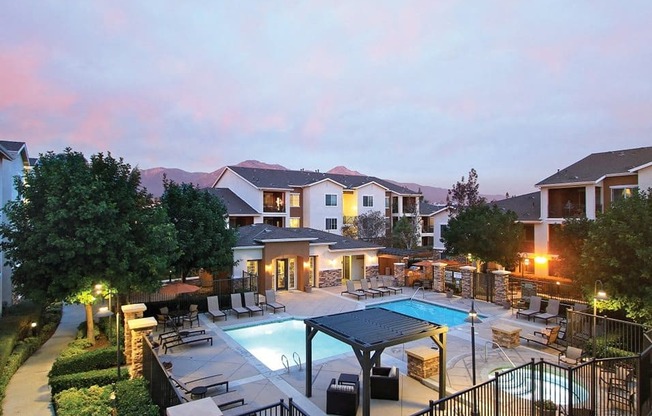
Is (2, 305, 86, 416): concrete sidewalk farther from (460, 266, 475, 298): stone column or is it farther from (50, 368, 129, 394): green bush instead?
(460, 266, 475, 298): stone column

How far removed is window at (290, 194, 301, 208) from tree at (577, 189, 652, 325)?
29.5 meters

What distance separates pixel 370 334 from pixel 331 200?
32.5 metres

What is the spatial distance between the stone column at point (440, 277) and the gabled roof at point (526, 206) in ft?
36.0

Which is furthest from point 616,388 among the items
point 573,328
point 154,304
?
point 154,304

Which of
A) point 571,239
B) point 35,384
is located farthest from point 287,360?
point 571,239

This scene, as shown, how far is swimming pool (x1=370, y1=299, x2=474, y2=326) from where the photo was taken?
1773 cm

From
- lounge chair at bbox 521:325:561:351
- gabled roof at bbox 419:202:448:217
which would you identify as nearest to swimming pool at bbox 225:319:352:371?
lounge chair at bbox 521:325:561:351

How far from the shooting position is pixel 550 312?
16.2 meters

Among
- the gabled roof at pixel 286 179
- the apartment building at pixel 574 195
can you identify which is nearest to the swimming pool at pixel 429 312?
the apartment building at pixel 574 195

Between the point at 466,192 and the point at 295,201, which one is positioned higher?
the point at 466,192

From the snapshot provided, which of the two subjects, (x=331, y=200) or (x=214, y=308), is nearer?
(x=214, y=308)

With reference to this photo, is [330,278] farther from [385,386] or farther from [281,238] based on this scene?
[385,386]

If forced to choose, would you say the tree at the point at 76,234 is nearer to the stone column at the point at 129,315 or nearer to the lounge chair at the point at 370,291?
the stone column at the point at 129,315

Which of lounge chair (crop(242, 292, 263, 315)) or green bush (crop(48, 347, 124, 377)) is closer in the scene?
green bush (crop(48, 347, 124, 377))
